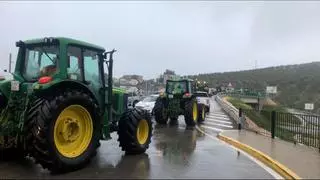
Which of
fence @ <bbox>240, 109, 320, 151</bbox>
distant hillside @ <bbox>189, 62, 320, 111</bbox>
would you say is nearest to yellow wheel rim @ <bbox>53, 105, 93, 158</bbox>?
fence @ <bbox>240, 109, 320, 151</bbox>

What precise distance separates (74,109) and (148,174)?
2.09m

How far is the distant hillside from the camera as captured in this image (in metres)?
87.4

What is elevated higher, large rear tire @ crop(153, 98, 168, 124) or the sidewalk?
large rear tire @ crop(153, 98, 168, 124)

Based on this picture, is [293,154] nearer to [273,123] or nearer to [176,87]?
[273,123]

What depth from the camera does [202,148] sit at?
40.8 ft

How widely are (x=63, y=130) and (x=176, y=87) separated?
14.0m

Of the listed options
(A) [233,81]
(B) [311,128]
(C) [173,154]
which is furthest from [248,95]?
(A) [233,81]

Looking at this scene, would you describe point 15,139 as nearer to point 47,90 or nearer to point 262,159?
point 47,90

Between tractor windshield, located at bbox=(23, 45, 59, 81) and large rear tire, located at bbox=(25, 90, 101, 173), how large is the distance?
958 mm

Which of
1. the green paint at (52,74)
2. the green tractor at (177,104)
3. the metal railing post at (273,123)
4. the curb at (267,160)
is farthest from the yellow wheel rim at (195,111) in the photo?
the green paint at (52,74)

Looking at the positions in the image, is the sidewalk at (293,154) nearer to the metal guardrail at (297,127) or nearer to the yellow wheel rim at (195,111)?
the metal guardrail at (297,127)

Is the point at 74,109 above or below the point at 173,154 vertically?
above

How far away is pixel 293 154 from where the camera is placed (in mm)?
11578

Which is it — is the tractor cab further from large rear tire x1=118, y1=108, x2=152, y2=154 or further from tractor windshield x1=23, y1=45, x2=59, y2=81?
tractor windshield x1=23, y1=45, x2=59, y2=81
